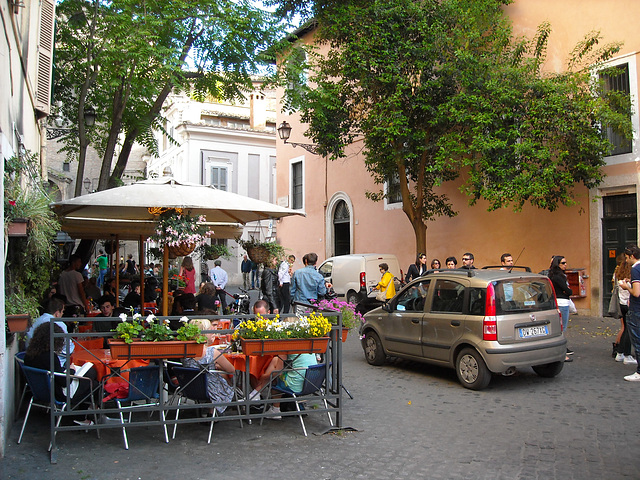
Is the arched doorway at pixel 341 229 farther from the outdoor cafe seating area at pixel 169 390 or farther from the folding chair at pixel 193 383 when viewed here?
the folding chair at pixel 193 383

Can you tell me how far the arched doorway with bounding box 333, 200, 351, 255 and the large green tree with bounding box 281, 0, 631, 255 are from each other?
6.90m

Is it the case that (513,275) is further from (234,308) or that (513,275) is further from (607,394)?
(234,308)

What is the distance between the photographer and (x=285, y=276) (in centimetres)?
1377

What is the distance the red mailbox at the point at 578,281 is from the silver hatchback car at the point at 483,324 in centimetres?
744

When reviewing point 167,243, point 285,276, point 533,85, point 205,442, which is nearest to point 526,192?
point 533,85

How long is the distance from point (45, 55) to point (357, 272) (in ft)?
34.7

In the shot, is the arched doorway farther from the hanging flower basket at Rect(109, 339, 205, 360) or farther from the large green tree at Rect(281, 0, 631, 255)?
the hanging flower basket at Rect(109, 339, 205, 360)

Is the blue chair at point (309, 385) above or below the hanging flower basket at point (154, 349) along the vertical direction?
below

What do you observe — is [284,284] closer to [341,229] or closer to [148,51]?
[148,51]

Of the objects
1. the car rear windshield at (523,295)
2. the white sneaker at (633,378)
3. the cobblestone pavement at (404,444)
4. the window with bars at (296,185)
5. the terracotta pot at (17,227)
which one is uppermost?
the window with bars at (296,185)

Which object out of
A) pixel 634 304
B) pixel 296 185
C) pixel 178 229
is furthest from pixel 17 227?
pixel 296 185

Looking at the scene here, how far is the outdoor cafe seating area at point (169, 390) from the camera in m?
5.32

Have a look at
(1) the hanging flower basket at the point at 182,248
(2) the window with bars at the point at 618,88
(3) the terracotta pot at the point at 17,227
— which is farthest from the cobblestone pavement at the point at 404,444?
(2) the window with bars at the point at 618,88

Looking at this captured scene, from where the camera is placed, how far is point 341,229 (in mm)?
25328
